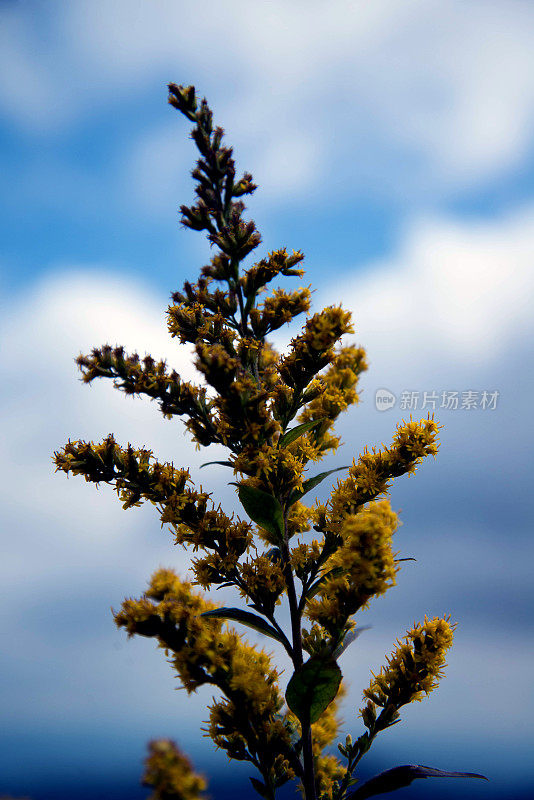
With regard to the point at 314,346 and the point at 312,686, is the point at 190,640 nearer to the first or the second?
the point at 312,686

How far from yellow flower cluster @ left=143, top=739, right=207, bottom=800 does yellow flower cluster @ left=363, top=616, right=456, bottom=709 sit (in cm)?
332

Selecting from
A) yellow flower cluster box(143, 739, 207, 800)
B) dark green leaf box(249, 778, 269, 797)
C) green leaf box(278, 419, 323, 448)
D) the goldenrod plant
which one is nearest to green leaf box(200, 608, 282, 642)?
the goldenrod plant

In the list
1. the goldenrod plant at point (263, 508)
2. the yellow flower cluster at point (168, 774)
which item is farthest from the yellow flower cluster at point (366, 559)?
the yellow flower cluster at point (168, 774)

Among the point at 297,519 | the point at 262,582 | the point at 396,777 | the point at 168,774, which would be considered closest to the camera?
the point at 168,774

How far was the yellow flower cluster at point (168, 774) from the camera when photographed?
243 cm

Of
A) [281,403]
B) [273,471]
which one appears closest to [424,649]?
[273,471]

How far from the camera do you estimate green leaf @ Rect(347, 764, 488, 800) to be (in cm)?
471

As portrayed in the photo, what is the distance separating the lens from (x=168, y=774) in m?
2.43

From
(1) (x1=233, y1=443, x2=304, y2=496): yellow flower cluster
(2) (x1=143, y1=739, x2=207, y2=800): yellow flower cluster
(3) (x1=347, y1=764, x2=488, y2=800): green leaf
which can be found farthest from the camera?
(1) (x1=233, y1=443, x2=304, y2=496): yellow flower cluster

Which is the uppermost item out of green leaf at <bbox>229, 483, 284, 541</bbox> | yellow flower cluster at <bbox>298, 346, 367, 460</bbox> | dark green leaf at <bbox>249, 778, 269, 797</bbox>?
yellow flower cluster at <bbox>298, 346, 367, 460</bbox>

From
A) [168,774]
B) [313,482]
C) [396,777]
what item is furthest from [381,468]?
[168,774]

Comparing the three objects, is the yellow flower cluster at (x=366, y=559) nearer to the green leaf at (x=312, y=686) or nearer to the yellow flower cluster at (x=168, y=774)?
the green leaf at (x=312, y=686)

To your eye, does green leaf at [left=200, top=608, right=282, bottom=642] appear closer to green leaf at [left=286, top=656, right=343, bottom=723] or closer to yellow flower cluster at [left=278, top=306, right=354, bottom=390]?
green leaf at [left=286, top=656, right=343, bottom=723]

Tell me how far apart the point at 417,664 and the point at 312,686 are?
136 cm
